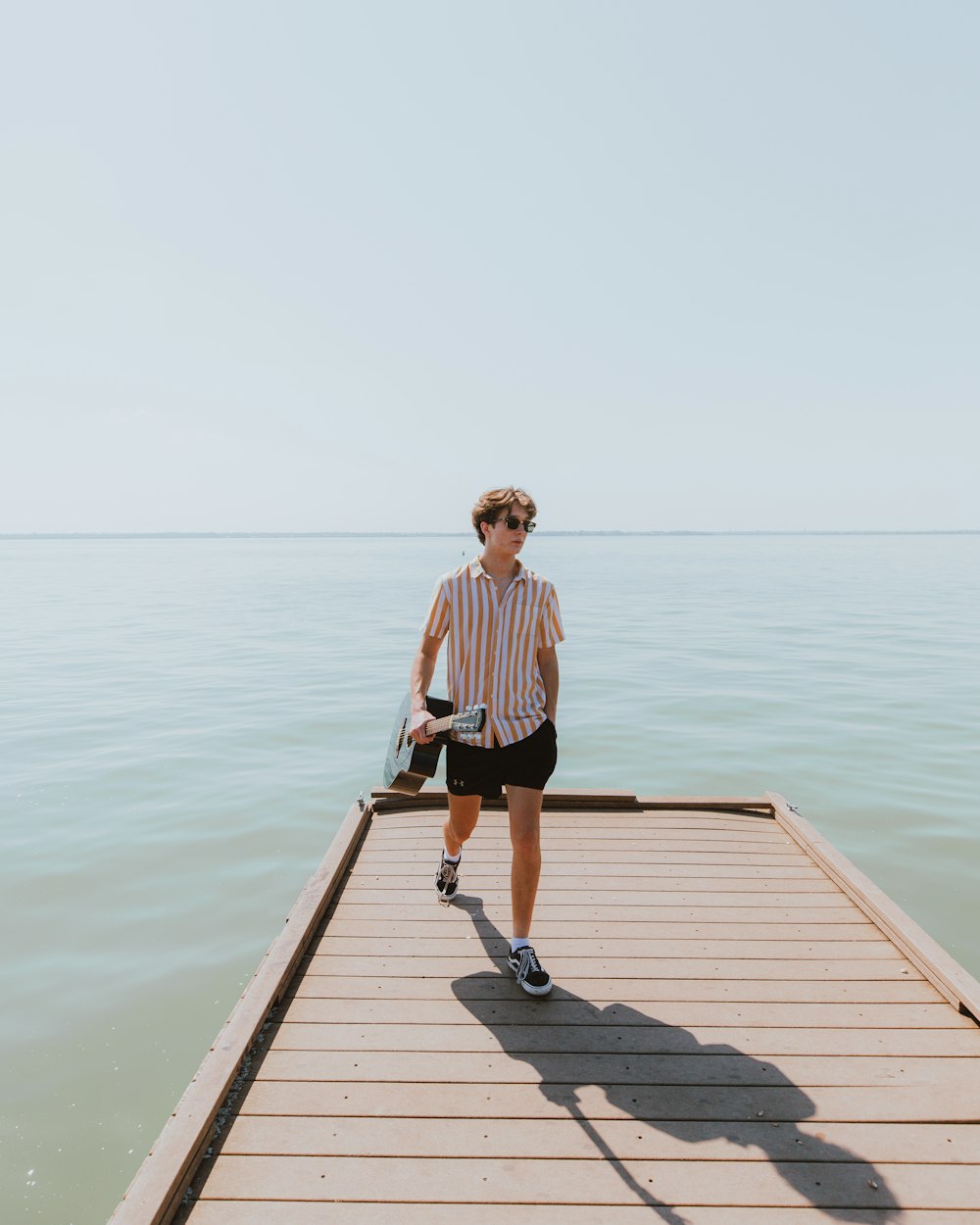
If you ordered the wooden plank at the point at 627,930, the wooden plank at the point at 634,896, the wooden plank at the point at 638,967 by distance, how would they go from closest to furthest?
the wooden plank at the point at 638,967, the wooden plank at the point at 627,930, the wooden plank at the point at 634,896

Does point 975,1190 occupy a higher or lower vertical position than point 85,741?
higher

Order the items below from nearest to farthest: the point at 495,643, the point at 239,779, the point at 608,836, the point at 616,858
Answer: the point at 495,643, the point at 616,858, the point at 608,836, the point at 239,779

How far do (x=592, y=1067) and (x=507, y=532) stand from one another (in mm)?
2454

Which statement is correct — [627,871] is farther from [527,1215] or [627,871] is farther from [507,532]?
[527,1215]

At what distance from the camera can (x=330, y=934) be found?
15.4 feet

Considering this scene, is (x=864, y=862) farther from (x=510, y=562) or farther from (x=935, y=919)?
(x=510, y=562)

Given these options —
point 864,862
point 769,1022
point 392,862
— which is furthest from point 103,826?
point 864,862

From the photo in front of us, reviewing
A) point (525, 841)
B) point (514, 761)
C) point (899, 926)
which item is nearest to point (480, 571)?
point (514, 761)

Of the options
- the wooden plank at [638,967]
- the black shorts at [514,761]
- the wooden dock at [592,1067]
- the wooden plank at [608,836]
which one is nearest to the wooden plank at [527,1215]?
the wooden dock at [592,1067]

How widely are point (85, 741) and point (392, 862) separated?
8.32 meters

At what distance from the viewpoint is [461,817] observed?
15.1 ft

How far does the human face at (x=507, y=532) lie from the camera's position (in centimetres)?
395

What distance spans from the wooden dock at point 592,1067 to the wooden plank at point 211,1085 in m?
0.01

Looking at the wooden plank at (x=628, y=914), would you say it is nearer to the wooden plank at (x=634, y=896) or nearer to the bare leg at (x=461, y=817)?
the wooden plank at (x=634, y=896)
